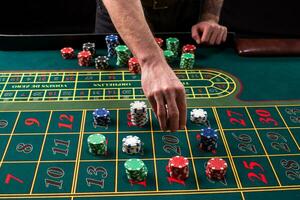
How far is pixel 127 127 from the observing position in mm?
1852

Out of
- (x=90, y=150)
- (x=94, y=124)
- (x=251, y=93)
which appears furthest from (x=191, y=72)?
(x=90, y=150)

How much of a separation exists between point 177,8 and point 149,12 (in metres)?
0.21

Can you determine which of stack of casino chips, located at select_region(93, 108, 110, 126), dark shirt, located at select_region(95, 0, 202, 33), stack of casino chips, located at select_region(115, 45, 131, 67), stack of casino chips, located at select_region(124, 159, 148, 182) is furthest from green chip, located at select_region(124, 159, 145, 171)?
dark shirt, located at select_region(95, 0, 202, 33)

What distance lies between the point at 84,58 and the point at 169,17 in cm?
80

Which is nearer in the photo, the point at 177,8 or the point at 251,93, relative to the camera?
the point at 251,93

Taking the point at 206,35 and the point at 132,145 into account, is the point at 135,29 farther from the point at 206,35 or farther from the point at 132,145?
the point at 206,35

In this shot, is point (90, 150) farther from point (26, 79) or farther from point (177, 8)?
point (177, 8)

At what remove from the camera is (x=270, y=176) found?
1577mm

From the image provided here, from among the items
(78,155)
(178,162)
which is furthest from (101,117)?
(178,162)

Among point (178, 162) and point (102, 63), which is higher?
point (178, 162)

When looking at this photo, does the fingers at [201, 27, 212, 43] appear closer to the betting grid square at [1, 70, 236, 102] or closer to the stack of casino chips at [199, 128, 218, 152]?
the betting grid square at [1, 70, 236, 102]

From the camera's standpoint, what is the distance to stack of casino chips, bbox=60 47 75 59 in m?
2.37

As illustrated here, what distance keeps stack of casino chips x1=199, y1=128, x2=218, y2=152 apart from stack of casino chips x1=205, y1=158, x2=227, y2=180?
12cm

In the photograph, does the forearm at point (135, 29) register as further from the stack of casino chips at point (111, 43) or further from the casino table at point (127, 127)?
the stack of casino chips at point (111, 43)
